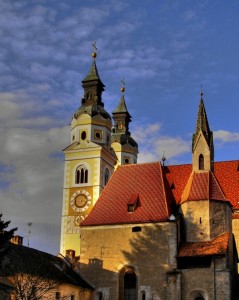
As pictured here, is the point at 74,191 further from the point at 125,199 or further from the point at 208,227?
the point at 208,227

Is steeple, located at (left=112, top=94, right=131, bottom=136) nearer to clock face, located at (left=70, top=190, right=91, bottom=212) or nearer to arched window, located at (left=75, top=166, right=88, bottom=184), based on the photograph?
Answer: arched window, located at (left=75, top=166, right=88, bottom=184)

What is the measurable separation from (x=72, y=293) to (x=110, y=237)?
5340mm

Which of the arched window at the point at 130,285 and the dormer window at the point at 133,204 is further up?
the dormer window at the point at 133,204

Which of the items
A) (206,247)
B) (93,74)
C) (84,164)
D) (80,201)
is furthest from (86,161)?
(206,247)

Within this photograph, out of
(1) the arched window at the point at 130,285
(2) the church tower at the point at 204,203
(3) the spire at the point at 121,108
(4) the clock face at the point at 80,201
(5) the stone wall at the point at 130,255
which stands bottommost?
(1) the arched window at the point at 130,285

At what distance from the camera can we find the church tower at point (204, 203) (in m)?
43.2

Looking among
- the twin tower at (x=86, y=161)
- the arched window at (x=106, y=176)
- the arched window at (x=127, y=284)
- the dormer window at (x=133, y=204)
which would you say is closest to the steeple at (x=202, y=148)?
the dormer window at (x=133, y=204)

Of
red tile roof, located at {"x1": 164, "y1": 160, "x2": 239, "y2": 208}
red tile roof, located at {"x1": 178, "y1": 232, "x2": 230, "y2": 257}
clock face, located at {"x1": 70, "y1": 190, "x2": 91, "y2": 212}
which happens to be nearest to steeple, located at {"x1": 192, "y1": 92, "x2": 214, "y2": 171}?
red tile roof, located at {"x1": 164, "y1": 160, "x2": 239, "y2": 208}

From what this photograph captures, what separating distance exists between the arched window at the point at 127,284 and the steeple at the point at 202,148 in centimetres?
984

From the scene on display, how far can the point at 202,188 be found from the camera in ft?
147

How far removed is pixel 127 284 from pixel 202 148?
40.3 feet

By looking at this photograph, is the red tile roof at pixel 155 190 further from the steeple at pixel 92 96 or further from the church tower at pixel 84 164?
the steeple at pixel 92 96

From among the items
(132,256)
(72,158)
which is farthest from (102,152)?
(132,256)

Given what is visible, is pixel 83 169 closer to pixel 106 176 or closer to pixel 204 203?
pixel 106 176
